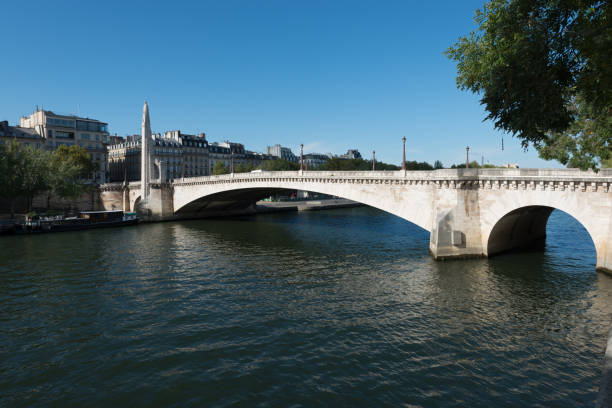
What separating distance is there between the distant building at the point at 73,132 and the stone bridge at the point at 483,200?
63.1m

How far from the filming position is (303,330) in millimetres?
15297

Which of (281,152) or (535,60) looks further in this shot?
(281,152)

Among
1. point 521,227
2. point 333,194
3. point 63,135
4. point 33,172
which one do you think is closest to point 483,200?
point 521,227

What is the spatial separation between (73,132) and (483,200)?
84.2 meters

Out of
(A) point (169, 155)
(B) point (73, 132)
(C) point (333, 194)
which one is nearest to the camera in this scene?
(C) point (333, 194)

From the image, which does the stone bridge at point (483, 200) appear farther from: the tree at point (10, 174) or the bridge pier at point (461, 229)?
the tree at point (10, 174)

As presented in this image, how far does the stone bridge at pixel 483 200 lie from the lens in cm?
2220

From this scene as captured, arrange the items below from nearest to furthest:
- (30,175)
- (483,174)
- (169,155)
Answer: (483,174) < (30,175) < (169,155)

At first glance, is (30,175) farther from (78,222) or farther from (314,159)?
(314,159)

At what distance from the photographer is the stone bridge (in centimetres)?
2220

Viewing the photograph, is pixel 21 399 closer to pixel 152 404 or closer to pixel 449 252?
pixel 152 404

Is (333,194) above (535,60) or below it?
below

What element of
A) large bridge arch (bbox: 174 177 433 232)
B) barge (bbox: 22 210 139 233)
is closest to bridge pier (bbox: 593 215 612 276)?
large bridge arch (bbox: 174 177 433 232)

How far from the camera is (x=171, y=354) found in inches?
523
